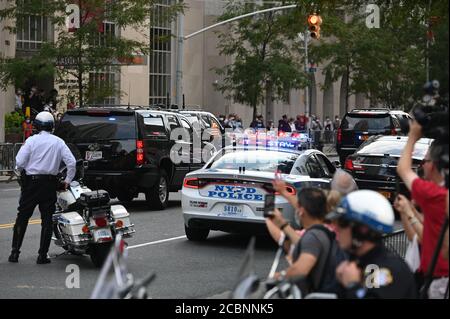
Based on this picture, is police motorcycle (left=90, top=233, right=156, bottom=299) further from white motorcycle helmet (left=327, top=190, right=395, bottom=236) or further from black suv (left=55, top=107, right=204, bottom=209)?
black suv (left=55, top=107, right=204, bottom=209)

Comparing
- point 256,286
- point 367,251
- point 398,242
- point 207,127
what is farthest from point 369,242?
point 207,127

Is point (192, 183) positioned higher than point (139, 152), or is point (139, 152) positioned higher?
point (139, 152)

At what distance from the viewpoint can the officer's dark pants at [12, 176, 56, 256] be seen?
38.2ft

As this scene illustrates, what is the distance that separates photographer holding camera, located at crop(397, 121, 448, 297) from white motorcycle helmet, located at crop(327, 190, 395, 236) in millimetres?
683

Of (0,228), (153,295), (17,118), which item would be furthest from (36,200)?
(17,118)

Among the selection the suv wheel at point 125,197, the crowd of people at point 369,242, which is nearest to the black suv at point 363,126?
the suv wheel at point 125,197

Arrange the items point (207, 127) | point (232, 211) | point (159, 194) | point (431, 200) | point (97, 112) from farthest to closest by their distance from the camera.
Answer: point (207, 127)
point (159, 194)
point (97, 112)
point (232, 211)
point (431, 200)

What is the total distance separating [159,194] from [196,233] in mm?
4394

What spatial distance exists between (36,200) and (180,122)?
8.43 meters

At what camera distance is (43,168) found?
11.6 metres

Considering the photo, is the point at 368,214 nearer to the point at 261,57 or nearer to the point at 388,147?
the point at 388,147

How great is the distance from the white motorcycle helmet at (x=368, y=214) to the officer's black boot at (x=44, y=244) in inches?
281

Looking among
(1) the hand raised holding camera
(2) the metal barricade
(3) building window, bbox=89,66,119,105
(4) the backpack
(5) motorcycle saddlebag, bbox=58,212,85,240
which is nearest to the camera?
(4) the backpack

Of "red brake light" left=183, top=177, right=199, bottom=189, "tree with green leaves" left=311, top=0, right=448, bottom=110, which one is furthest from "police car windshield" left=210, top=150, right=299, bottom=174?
"tree with green leaves" left=311, top=0, right=448, bottom=110
